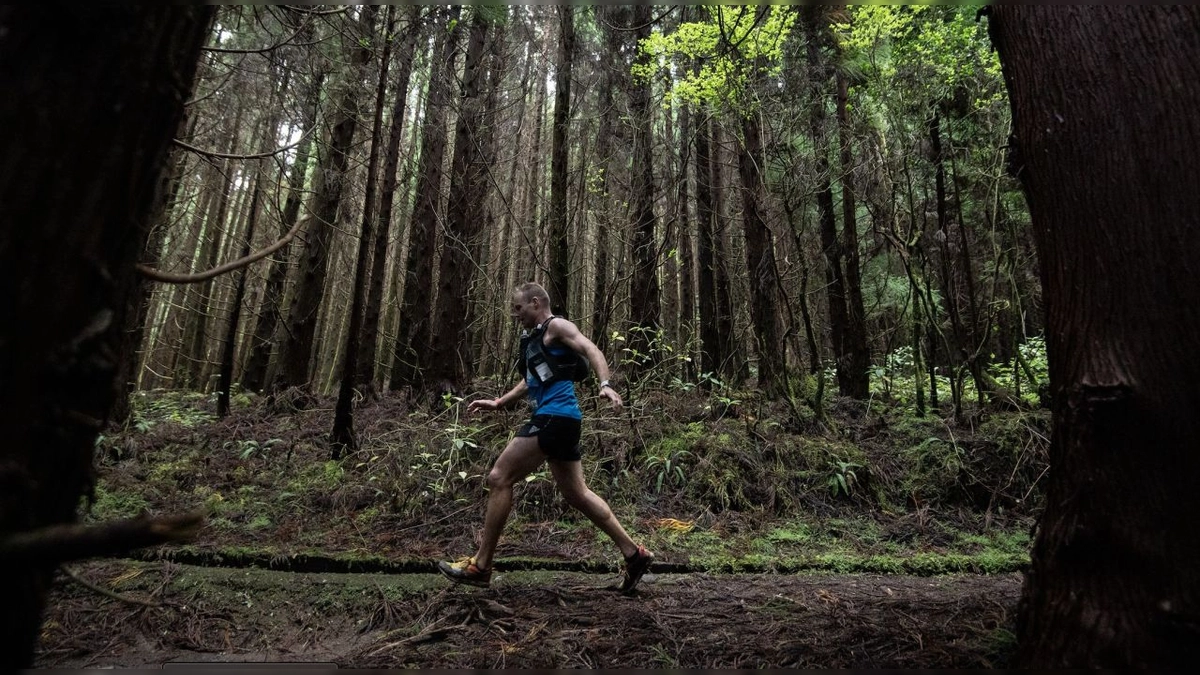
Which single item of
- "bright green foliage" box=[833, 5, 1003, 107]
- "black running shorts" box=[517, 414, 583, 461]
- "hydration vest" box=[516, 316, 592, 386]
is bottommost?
"black running shorts" box=[517, 414, 583, 461]

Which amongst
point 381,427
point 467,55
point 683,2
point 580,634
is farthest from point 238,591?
point 683,2

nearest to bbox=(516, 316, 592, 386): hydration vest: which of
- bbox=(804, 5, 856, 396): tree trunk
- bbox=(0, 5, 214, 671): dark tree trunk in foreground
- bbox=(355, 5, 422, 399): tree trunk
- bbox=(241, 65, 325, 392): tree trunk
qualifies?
bbox=(0, 5, 214, 671): dark tree trunk in foreground

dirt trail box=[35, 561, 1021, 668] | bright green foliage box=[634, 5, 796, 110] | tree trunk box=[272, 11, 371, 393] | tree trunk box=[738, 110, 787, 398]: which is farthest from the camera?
tree trunk box=[272, 11, 371, 393]

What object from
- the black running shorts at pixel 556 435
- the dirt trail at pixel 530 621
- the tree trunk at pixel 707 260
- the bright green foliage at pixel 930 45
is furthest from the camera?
the tree trunk at pixel 707 260

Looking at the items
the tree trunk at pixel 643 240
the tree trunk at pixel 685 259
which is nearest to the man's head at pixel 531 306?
the tree trunk at pixel 643 240

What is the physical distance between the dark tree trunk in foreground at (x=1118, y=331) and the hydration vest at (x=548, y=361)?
2.62 meters

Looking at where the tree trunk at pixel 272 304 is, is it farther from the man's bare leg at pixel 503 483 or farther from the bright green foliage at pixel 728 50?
the man's bare leg at pixel 503 483

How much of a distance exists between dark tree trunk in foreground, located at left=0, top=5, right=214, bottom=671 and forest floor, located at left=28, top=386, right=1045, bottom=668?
1.39 ft

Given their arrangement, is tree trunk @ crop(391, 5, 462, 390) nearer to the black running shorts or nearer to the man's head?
the man's head

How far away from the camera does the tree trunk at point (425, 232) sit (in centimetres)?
888

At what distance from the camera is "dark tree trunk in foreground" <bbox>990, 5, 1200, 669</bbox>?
1.66m

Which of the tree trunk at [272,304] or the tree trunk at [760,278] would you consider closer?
the tree trunk at [760,278]

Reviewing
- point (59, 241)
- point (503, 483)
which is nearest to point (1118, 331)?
point (59, 241)

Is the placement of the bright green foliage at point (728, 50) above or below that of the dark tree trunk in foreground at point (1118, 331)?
above
